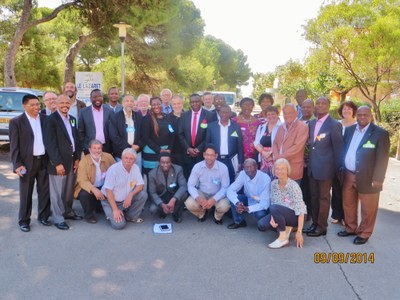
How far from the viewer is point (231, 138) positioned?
561cm

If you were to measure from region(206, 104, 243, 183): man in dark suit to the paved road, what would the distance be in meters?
1.14

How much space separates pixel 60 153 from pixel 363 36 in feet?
36.1

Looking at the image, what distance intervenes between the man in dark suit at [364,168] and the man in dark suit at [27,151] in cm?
413

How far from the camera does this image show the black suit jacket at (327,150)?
4.56 metres

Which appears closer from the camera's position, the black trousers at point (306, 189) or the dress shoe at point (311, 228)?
the dress shoe at point (311, 228)

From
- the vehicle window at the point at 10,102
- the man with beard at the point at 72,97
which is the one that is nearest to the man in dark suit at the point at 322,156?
the man with beard at the point at 72,97

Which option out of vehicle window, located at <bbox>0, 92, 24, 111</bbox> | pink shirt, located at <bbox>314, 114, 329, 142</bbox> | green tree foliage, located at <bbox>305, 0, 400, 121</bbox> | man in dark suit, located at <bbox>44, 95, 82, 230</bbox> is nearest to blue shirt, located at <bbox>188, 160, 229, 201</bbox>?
pink shirt, located at <bbox>314, 114, 329, 142</bbox>

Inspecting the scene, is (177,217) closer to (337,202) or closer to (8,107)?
(337,202)

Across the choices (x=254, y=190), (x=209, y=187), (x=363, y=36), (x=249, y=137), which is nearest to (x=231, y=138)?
(x=249, y=137)

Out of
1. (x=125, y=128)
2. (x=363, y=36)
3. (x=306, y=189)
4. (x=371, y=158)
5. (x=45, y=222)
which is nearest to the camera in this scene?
(x=371, y=158)

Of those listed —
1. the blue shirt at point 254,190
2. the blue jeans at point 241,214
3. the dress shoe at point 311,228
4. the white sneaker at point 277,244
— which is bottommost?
the white sneaker at point 277,244

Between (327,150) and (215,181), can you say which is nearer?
(327,150)

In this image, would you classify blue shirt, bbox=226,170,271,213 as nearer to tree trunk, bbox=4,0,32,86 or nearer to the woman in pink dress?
the woman in pink dress

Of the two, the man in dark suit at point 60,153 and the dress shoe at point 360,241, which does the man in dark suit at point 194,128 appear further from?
the dress shoe at point 360,241
